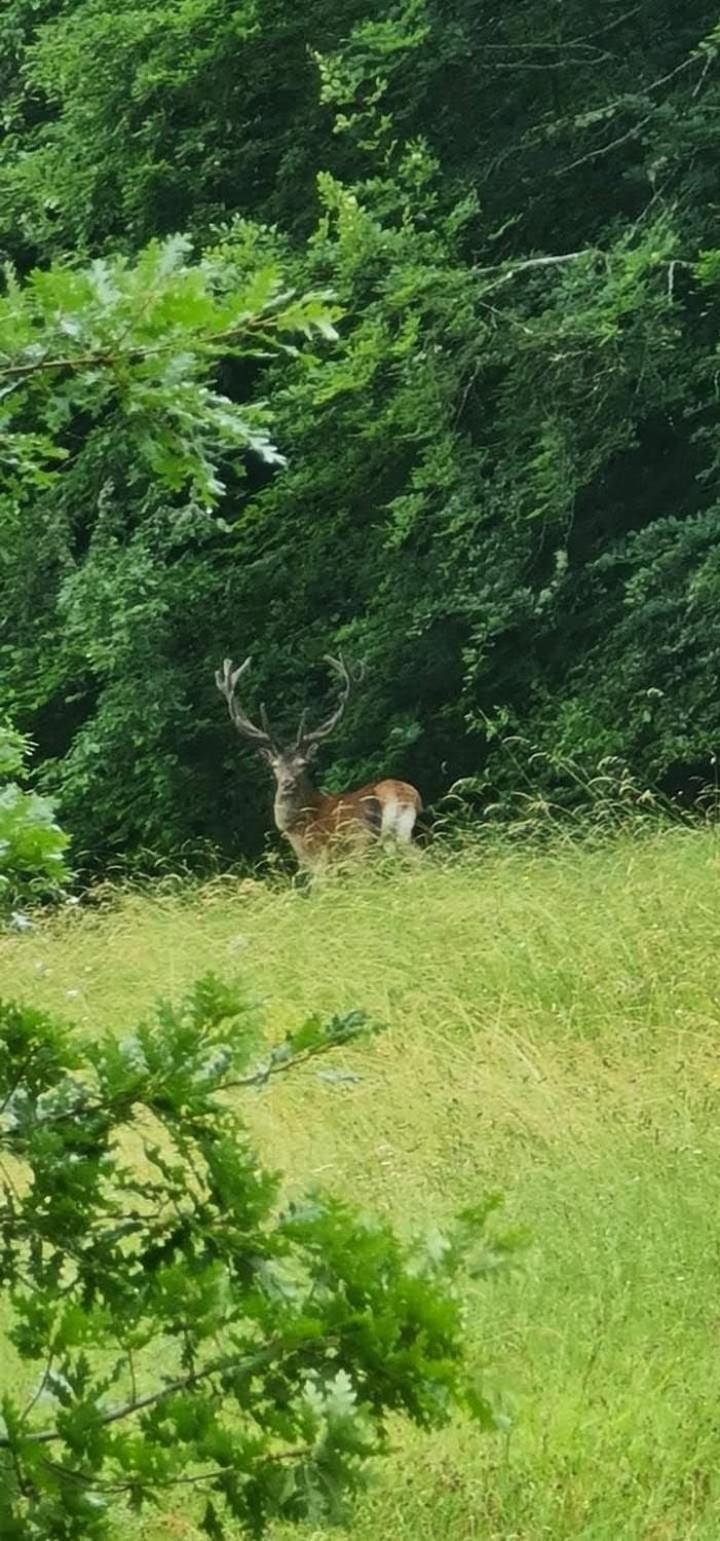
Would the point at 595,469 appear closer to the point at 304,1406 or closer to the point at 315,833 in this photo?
the point at 315,833

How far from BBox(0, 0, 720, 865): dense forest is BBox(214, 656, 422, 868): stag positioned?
0.64 meters

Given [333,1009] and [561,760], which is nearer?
[333,1009]

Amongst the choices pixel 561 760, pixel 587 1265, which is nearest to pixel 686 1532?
pixel 587 1265

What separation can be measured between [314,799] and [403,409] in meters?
2.44

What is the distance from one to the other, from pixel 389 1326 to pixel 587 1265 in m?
2.89

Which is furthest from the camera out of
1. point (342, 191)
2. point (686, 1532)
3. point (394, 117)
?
point (394, 117)

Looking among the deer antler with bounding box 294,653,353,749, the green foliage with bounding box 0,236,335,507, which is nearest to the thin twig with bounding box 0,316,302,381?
the green foliage with bounding box 0,236,335,507

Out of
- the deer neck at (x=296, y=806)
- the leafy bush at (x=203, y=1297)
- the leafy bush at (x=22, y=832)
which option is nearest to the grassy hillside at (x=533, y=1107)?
the leafy bush at (x=203, y=1297)

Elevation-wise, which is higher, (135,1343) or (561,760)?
(135,1343)

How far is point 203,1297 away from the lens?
103 inches

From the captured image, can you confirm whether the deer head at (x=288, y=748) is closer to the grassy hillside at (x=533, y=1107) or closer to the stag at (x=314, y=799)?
the stag at (x=314, y=799)

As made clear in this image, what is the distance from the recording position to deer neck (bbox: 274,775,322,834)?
595 inches

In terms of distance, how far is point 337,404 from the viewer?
607 inches

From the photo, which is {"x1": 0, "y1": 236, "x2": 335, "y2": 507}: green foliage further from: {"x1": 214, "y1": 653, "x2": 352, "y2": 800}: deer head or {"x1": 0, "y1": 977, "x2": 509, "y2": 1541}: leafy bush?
{"x1": 214, "y1": 653, "x2": 352, "y2": 800}: deer head
